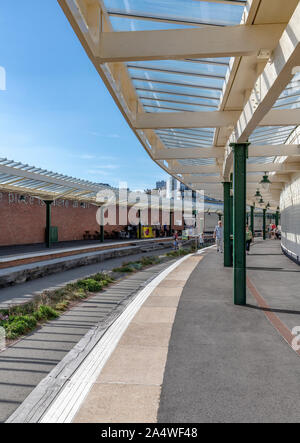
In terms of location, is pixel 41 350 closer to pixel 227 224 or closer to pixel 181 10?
pixel 181 10

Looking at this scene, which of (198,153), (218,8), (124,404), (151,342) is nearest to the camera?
Answer: (124,404)

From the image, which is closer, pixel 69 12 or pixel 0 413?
pixel 0 413

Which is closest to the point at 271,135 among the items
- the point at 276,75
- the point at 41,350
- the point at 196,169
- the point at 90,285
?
the point at 196,169

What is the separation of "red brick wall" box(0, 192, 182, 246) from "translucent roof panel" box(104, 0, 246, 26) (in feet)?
62.2

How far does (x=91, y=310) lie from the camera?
25.5 ft

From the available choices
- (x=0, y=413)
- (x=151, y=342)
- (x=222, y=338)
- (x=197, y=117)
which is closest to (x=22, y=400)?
(x=0, y=413)

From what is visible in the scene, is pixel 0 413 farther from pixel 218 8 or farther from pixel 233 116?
pixel 233 116

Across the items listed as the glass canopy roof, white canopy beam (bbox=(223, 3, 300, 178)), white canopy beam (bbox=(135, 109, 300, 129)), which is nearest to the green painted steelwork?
the glass canopy roof

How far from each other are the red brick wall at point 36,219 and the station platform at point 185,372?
57.4ft

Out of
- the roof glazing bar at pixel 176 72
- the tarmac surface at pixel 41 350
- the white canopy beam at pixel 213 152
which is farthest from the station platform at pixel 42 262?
the roof glazing bar at pixel 176 72

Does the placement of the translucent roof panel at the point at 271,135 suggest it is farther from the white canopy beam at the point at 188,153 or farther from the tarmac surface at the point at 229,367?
the tarmac surface at the point at 229,367

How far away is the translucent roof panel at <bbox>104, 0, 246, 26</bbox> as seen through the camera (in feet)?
14.3

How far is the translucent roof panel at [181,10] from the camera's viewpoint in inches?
171
